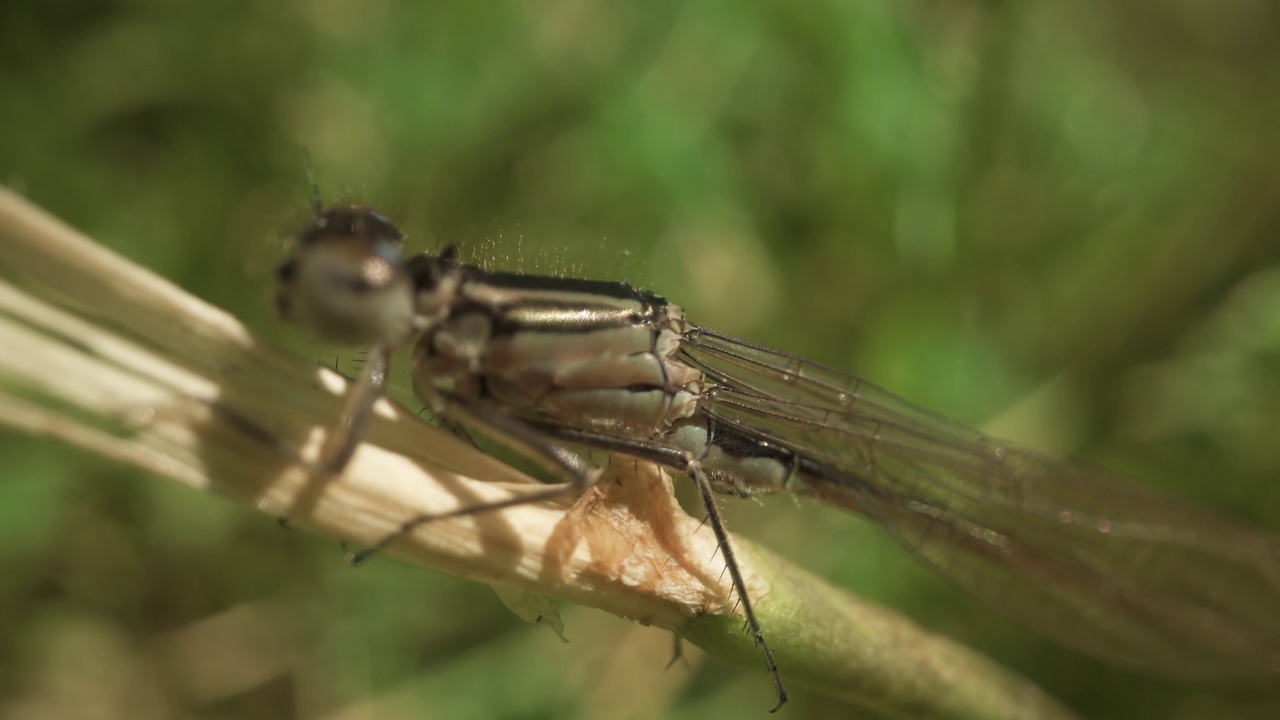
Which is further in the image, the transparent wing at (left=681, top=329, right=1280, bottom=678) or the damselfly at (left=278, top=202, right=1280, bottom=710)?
the transparent wing at (left=681, top=329, right=1280, bottom=678)

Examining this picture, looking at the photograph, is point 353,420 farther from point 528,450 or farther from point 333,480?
point 528,450

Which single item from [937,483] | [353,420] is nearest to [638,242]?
[937,483]

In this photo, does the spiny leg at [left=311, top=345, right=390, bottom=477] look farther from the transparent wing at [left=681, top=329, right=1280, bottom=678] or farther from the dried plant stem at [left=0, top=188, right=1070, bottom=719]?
the transparent wing at [left=681, top=329, right=1280, bottom=678]

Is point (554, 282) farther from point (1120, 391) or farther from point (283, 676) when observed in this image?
point (1120, 391)

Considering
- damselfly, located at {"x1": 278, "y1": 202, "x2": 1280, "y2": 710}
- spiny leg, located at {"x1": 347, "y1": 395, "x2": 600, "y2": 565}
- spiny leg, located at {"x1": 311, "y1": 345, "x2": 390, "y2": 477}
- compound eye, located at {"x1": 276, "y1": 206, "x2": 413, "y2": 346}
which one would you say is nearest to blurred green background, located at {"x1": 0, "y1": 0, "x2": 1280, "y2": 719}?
damselfly, located at {"x1": 278, "y1": 202, "x2": 1280, "y2": 710}

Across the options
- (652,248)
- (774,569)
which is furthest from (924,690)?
(652,248)

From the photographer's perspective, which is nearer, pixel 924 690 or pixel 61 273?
pixel 61 273

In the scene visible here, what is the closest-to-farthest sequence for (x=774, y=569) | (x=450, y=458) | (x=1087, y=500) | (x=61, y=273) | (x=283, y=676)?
(x=61, y=273) < (x=450, y=458) < (x=774, y=569) < (x=1087, y=500) < (x=283, y=676)

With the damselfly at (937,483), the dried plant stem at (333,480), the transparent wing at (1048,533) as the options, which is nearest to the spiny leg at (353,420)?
the dried plant stem at (333,480)
